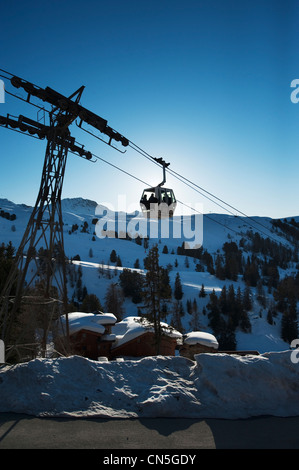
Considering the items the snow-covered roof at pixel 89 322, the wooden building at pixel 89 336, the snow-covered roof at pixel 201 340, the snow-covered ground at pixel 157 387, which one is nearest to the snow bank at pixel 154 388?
the snow-covered ground at pixel 157 387

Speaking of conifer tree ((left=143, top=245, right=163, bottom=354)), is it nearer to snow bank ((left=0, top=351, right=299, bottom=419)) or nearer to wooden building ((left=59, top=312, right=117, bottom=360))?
wooden building ((left=59, top=312, right=117, bottom=360))

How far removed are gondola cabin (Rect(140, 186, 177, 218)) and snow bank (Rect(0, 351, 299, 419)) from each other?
12523 millimetres

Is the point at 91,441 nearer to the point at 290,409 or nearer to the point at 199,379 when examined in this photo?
the point at 199,379

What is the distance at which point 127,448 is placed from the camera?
13.7 feet

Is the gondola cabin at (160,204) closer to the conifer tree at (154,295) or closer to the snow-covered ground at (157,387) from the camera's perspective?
the conifer tree at (154,295)

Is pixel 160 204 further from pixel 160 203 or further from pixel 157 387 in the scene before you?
pixel 157 387

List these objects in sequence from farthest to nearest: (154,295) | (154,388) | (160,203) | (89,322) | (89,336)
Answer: (89,336)
(89,322)
(154,295)
(160,203)
(154,388)

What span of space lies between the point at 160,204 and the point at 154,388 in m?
13.4

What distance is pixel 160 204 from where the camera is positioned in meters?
18.2

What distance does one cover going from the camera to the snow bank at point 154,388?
202 inches

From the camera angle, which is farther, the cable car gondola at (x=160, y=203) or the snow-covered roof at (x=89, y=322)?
the snow-covered roof at (x=89, y=322)

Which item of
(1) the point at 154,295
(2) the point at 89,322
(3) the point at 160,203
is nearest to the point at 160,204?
(3) the point at 160,203

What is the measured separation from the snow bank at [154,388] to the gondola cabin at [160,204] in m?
12.5

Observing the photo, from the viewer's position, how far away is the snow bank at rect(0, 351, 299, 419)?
Answer: 202 inches
